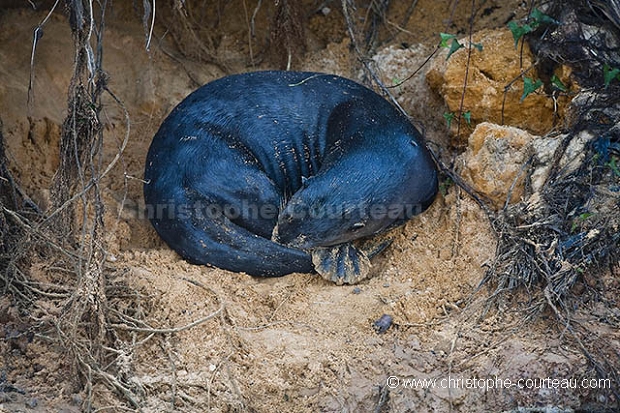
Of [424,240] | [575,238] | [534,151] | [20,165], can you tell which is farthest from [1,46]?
[575,238]


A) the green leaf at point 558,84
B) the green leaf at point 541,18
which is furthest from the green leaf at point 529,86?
the green leaf at point 541,18

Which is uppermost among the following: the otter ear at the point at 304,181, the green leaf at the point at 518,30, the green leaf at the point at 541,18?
the green leaf at the point at 541,18

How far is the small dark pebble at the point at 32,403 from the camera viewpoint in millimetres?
3636

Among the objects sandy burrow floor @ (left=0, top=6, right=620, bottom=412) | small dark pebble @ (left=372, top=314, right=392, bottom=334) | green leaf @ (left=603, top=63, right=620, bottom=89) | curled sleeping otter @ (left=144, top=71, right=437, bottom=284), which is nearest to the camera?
sandy burrow floor @ (left=0, top=6, right=620, bottom=412)

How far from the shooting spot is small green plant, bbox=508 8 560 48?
495 centimetres

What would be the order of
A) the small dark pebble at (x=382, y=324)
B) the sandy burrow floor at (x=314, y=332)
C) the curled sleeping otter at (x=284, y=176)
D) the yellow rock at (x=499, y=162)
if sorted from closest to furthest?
the sandy burrow floor at (x=314, y=332), the small dark pebble at (x=382, y=324), the yellow rock at (x=499, y=162), the curled sleeping otter at (x=284, y=176)

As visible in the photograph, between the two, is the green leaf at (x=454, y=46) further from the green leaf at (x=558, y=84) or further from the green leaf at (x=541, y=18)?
the green leaf at (x=558, y=84)

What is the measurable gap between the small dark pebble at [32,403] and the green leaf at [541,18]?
3304 millimetres

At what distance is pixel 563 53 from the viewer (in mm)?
4930

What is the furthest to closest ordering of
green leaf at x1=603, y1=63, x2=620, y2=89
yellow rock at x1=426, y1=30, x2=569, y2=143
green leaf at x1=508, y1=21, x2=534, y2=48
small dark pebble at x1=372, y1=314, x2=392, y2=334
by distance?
yellow rock at x1=426, y1=30, x2=569, y2=143
green leaf at x1=508, y1=21, x2=534, y2=48
green leaf at x1=603, y1=63, x2=620, y2=89
small dark pebble at x1=372, y1=314, x2=392, y2=334

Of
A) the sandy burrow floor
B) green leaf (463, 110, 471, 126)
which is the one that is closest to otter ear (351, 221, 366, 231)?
the sandy burrow floor

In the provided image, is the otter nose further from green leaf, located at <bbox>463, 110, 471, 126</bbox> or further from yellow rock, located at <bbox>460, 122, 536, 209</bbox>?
green leaf, located at <bbox>463, 110, 471, 126</bbox>

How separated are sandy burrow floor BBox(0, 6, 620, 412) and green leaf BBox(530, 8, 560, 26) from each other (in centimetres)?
92
